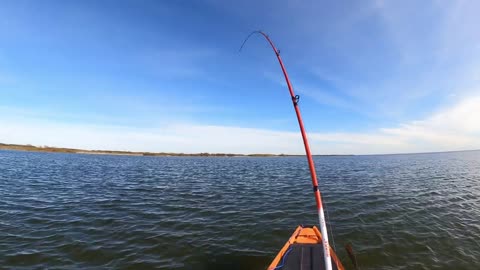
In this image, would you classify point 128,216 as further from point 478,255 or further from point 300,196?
point 478,255

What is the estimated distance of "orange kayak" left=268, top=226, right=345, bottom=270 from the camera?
24.0ft

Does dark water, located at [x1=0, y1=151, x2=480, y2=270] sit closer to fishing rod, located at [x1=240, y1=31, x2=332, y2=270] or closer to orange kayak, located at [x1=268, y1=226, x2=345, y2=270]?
orange kayak, located at [x1=268, y1=226, x2=345, y2=270]

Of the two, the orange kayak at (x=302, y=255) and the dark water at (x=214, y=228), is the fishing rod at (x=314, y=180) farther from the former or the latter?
the dark water at (x=214, y=228)

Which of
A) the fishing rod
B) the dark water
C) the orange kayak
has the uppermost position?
the fishing rod

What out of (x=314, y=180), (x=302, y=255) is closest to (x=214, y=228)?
(x=302, y=255)

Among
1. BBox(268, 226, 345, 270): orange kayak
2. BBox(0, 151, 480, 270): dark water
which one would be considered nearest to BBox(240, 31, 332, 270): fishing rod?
BBox(268, 226, 345, 270): orange kayak

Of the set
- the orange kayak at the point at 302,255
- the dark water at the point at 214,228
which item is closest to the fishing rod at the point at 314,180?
the orange kayak at the point at 302,255

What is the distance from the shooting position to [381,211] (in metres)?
16.2

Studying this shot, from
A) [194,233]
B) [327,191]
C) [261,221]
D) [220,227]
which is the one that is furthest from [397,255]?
[327,191]

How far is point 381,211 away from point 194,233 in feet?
41.4

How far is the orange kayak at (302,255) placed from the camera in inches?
288

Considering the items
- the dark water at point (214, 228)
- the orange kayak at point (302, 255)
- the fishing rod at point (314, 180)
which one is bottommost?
the dark water at point (214, 228)

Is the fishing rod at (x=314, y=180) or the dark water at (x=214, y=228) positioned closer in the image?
the fishing rod at (x=314, y=180)

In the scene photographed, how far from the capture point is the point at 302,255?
7.89m
